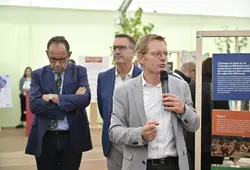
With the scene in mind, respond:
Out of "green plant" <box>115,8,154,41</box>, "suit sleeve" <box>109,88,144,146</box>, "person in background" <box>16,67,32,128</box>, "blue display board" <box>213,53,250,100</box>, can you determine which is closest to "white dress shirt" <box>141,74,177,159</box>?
"suit sleeve" <box>109,88,144,146</box>

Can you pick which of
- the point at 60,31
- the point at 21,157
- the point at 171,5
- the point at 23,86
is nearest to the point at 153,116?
the point at 21,157

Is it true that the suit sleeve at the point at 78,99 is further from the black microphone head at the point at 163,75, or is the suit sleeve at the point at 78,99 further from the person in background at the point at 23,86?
the person in background at the point at 23,86

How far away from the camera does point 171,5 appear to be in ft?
34.8

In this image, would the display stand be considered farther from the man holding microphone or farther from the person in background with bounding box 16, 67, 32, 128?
the person in background with bounding box 16, 67, 32, 128

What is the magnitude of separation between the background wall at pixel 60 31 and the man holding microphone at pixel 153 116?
27.8 ft

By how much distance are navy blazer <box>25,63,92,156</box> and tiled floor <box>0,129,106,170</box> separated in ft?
9.17

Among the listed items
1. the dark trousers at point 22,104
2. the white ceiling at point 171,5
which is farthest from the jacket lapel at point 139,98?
the white ceiling at point 171,5

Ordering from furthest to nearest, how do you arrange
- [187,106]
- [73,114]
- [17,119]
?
1. [17,119]
2. [73,114]
3. [187,106]

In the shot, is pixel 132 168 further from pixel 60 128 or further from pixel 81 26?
pixel 81 26

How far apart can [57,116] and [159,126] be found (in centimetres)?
95

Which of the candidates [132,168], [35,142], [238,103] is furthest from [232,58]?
[35,142]

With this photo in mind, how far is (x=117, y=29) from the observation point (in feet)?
34.8

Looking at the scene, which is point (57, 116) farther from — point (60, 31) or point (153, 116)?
point (60, 31)

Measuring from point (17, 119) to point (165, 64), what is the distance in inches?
343
